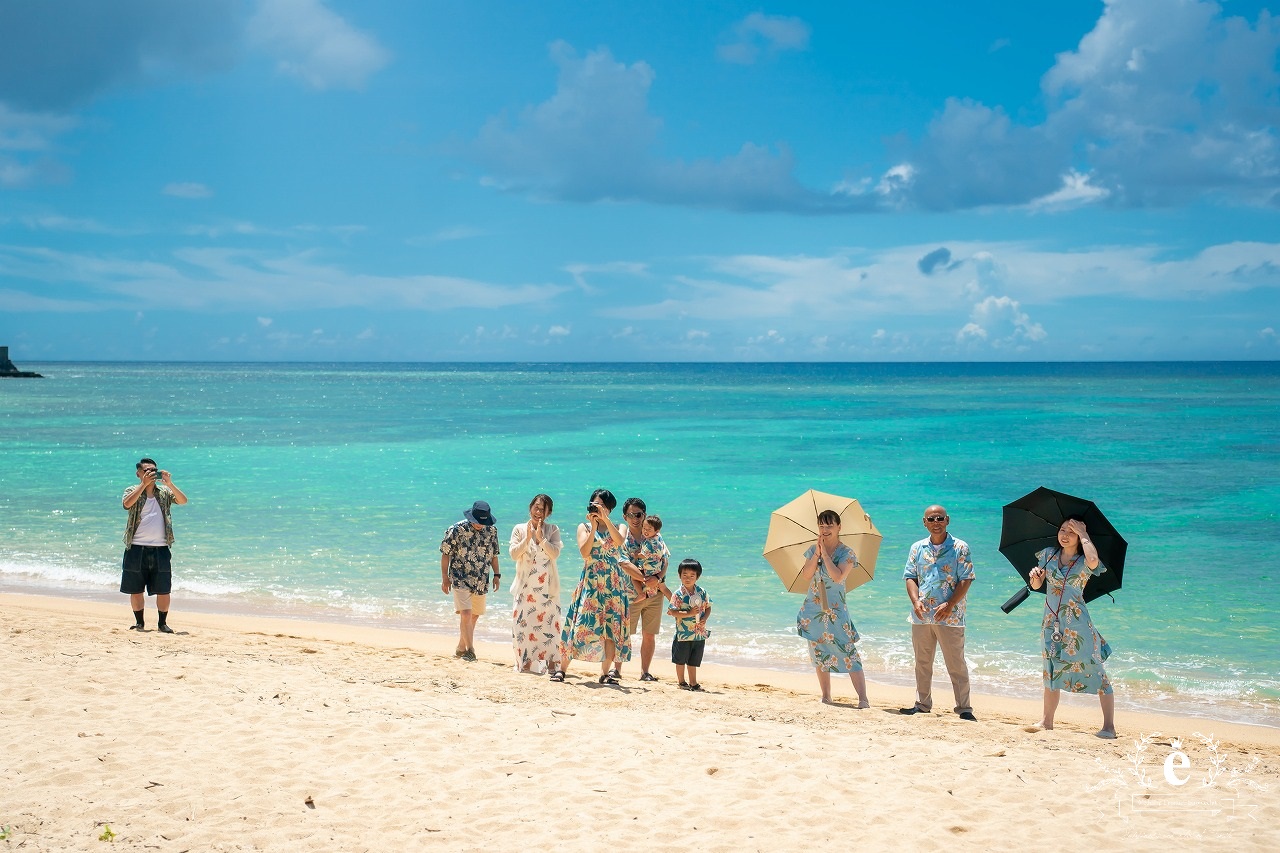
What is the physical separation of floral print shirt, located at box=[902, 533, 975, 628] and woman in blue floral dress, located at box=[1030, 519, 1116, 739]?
578 mm

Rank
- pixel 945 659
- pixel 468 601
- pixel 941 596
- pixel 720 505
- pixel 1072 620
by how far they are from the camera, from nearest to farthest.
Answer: pixel 1072 620
pixel 941 596
pixel 945 659
pixel 468 601
pixel 720 505

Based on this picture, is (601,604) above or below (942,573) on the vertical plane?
below

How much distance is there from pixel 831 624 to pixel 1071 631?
1749mm

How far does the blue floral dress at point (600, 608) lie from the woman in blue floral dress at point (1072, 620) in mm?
3244

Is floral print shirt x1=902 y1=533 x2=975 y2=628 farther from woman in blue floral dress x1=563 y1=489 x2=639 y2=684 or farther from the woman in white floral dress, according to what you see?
the woman in white floral dress

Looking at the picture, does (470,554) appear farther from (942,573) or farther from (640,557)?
(942,573)

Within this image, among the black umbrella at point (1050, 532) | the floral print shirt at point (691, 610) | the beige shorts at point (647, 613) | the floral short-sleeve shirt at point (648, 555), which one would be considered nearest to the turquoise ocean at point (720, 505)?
the beige shorts at point (647, 613)

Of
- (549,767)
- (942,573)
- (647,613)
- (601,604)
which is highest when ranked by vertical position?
(942,573)

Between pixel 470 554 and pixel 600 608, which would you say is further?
pixel 470 554

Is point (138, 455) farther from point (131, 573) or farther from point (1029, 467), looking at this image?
point (1029, 467)

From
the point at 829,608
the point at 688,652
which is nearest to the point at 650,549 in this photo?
the point at 688,652

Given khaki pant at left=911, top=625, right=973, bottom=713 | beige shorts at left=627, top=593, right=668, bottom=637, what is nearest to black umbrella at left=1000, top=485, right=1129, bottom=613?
khaki pant at left=911, top=625, right=973, bottom=713

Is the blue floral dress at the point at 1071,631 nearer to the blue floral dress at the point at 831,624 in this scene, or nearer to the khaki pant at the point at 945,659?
the khaki pant at the point at 945,659

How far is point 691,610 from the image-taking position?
8.34m
